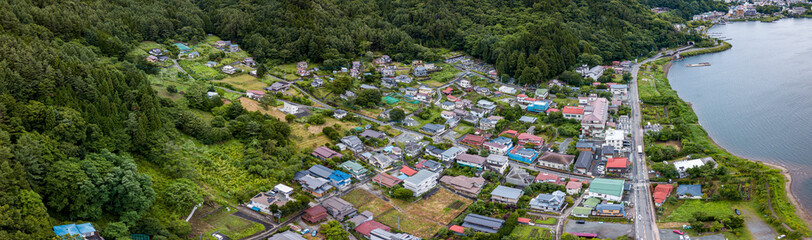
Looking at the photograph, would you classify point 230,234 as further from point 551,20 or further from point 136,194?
point 551,20

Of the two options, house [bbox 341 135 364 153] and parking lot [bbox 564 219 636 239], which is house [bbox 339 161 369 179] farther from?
parking lot [bbox 564 219 636 239]

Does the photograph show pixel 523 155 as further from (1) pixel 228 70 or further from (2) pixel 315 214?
(1) pixel 228 70

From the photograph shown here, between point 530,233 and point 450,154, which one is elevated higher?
point 530,233

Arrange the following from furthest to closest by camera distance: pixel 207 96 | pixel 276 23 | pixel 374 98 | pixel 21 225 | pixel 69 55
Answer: pixel 276 23
pixel 374 98
pixel 207 96
pixel 69 55
pixel 21 225

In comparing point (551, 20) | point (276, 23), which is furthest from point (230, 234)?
point (551, 20)

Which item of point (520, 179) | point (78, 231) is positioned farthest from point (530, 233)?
point (78, 231)

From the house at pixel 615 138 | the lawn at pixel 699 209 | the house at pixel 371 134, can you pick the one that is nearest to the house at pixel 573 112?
the house at pixel 615 138

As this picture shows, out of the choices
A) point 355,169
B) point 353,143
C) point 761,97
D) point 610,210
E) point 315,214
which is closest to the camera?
point 610,210
